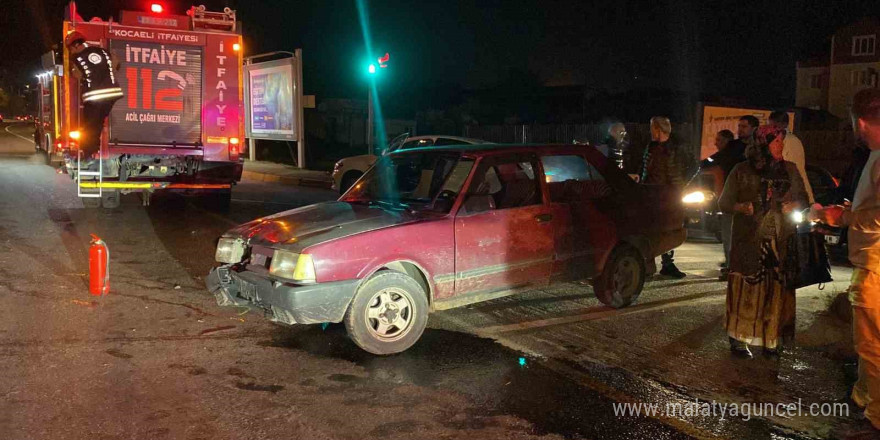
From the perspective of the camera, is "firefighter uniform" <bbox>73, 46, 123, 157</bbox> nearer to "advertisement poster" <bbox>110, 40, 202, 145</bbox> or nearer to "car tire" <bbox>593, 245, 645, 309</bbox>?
"advertisement poster" <bbox>110, 40, 202, 145</bbox>

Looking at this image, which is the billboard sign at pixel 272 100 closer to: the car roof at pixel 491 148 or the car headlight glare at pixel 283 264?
the car roof at pixel 491 148

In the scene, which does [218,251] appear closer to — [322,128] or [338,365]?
[338,365]

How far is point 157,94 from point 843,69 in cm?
5563

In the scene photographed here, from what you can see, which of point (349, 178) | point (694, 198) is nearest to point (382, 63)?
point (349, 178)

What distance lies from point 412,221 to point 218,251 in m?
1.65

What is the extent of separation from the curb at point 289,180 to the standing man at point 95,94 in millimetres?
7770

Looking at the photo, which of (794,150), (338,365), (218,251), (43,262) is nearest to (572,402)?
(338,365)

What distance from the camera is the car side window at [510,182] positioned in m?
6.29

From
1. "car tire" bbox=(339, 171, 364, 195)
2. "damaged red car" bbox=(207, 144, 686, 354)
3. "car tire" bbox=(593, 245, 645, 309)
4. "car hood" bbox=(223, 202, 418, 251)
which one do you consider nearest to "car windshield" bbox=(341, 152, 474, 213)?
"damaged red car" bbox=(207, 144, 686, 354)

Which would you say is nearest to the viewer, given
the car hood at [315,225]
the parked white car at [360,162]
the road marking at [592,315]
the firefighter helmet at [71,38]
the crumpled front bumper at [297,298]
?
the crumpled front bumper at [297,298]

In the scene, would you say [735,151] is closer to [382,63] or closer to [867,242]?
[867,242]

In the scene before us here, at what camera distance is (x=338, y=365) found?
17.6 feet

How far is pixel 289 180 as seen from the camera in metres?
21.5

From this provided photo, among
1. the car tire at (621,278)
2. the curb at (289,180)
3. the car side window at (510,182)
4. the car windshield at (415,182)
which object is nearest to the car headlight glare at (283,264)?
the car windshield at (415,182)
